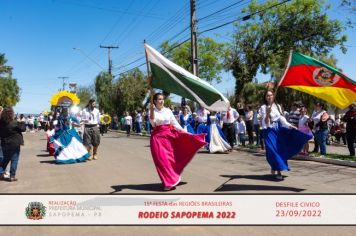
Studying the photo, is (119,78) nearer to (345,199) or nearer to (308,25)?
Result: (308,25)

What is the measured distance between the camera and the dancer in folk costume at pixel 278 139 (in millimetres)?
8797

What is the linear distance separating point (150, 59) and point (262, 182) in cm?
337

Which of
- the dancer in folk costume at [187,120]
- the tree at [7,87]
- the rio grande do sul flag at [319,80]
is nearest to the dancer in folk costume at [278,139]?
the rio grande do sul flag at [319,80]

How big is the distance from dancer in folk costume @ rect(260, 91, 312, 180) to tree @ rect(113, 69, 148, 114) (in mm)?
35159

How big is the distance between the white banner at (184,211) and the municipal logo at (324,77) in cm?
268

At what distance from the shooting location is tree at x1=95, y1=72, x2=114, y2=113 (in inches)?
1829

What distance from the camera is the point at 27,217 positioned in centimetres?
586

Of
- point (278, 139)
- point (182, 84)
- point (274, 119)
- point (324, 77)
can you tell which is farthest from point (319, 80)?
point (182, 84)

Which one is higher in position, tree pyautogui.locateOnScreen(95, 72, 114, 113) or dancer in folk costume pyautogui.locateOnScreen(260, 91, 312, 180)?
tree pyautogui.locateOnScreen(95, 72, 114, 113)

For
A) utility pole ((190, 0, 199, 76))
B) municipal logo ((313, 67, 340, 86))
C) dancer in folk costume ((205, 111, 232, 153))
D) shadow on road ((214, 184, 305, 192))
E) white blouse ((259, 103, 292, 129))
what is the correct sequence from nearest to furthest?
1. shadow on road ((214, 184, 305, 192))
2. municipal logo ((313, 67, 340, 86))
3. white blouse ((259, 103, 292, 129))
4. dancer in folk costume ((205, 111, 232, 153))
5. utility pole ((190, 0, 199, 76))

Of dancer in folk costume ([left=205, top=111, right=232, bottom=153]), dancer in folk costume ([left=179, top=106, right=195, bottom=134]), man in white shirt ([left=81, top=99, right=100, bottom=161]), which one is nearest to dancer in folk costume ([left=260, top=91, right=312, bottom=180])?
man in white shirt ([left=81, top=99, right=100, bottom=161])

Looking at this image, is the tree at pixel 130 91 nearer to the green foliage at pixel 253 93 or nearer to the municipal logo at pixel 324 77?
the green foliage at pixel 253 93

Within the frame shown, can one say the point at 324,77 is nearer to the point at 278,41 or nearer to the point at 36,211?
the point at 36,211

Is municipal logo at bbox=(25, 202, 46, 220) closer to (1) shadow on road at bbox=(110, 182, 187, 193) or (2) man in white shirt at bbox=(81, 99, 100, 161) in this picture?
(1) shadow on road at bbox=(110, 182, 187, 193)
